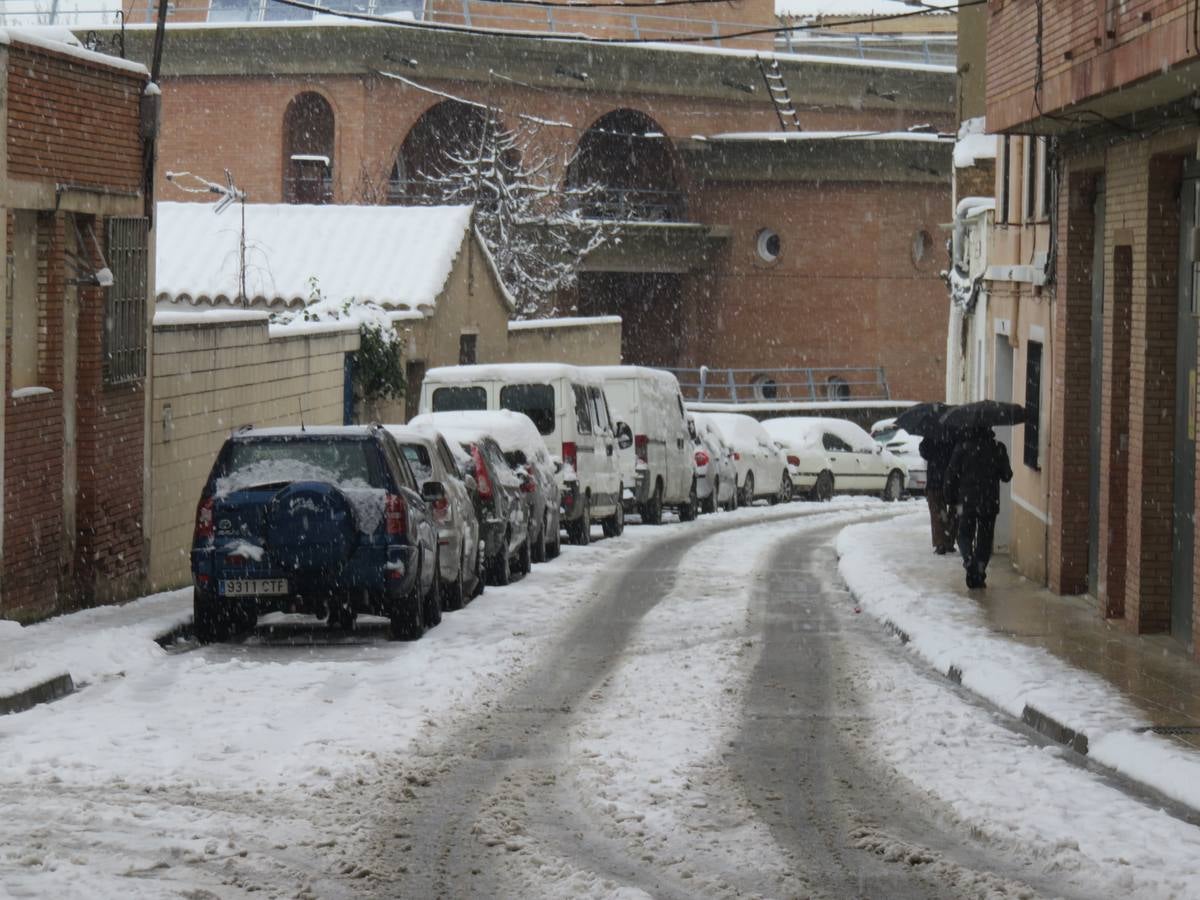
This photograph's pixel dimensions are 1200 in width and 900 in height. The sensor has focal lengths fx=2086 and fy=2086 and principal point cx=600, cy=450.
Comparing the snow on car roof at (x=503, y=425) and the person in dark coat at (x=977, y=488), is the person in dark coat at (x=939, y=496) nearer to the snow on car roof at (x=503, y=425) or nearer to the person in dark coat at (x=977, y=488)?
the person in dark coat at (x=977, y=488)

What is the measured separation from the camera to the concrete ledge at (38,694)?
480 inches

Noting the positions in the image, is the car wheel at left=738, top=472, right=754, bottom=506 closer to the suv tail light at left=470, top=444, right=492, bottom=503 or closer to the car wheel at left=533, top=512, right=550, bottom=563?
the car wheel at left=533, top=512, right=550, bottom=563

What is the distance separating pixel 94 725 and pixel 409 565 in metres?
4.46

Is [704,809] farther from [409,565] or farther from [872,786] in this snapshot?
[409,565]

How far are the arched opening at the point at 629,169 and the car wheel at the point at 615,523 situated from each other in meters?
29.4

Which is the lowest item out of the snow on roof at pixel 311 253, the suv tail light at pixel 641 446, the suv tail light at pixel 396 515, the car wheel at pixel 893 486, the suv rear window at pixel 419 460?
the car wheel at pixel 893 486

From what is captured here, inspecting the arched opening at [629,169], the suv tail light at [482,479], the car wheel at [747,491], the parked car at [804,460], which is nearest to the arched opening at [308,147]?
the arched opening at [629,169]

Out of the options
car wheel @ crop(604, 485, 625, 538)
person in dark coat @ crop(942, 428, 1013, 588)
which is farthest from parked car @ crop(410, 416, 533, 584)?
car wheel @ crop(604, 485, 625, 538)

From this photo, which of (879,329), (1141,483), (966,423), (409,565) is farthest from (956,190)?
(879,329)

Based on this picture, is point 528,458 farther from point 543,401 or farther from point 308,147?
point 308,147

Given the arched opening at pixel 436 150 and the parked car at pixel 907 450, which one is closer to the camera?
the parked car at pixel 907 450

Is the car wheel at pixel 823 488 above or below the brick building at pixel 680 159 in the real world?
below

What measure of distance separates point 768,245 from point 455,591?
4291 cm

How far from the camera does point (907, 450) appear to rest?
4944cm
